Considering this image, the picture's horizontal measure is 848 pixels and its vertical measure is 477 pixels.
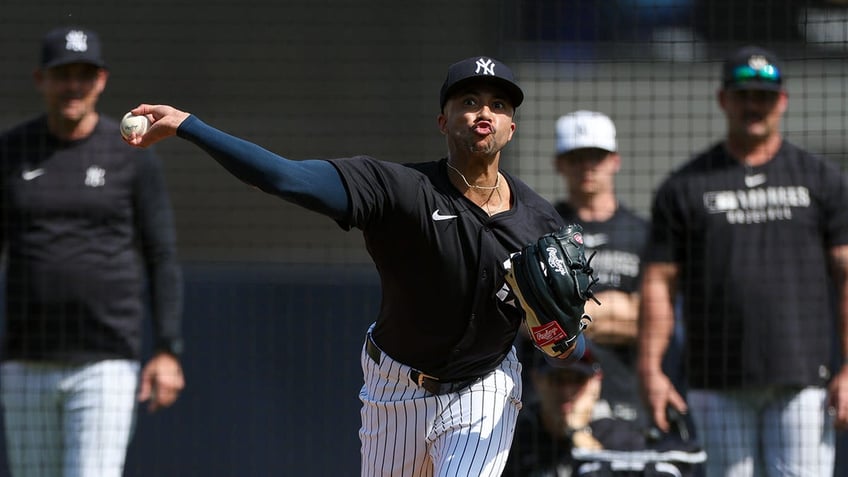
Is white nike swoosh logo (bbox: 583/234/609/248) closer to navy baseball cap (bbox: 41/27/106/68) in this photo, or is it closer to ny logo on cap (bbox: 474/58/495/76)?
ny logo on cap (bbox: 474/58/495/76)

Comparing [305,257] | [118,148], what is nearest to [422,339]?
[118,148]

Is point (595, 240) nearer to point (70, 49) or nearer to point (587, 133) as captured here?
point (587, 133)

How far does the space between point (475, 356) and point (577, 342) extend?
0.34 m

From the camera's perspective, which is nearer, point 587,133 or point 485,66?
point 485,66

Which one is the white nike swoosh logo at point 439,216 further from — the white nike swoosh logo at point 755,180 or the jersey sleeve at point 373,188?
the white nike swoosh logo at point 755,180

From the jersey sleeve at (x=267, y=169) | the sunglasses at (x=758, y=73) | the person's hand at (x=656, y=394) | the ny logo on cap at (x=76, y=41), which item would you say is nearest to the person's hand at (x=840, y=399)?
the person's hand at (x=656, y=394)

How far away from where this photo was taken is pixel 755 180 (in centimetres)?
573

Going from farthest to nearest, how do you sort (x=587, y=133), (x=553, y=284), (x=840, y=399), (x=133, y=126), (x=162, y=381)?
(x=587, y=133) < (x=162, y=381) < (x=840, y=399) < (x=553, y=284) < (x=133, y=126)

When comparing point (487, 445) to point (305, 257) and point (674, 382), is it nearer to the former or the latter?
point (674, 382)

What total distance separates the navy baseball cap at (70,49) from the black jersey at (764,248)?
272 cm

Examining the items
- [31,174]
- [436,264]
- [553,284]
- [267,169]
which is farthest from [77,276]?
[553,284]

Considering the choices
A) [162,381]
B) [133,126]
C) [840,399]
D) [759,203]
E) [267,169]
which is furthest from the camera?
[162,381]

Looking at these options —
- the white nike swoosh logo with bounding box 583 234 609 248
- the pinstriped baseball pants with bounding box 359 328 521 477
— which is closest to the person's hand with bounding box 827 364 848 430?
the white nike swoosh logo with bounding box 583 234 609 248

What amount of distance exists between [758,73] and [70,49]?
10.2 ft
